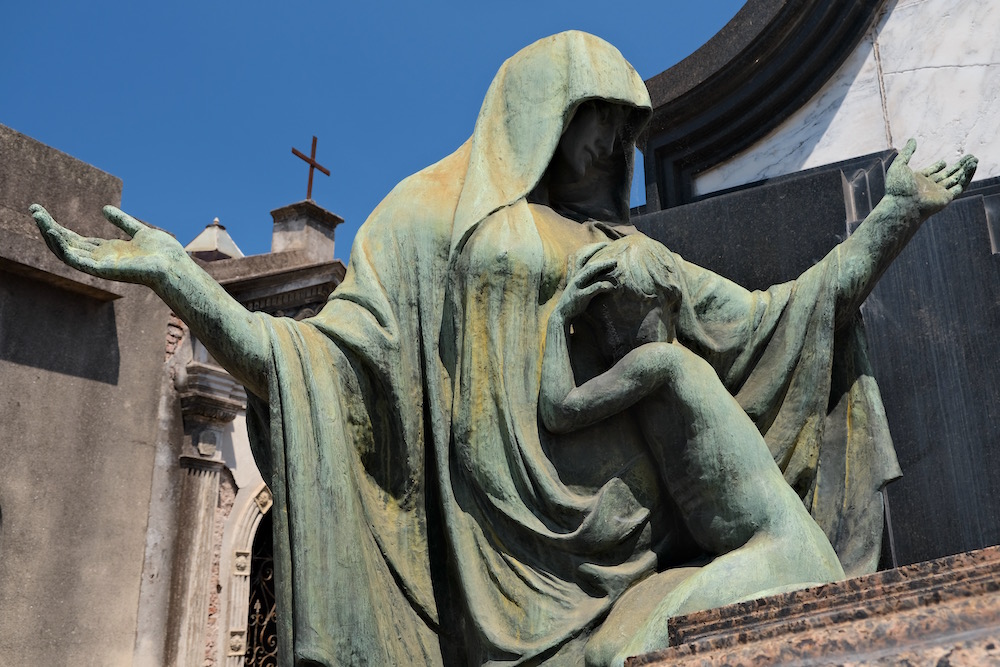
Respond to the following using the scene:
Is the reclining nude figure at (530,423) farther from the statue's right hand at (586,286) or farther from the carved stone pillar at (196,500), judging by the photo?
the carved stone pillar at (196,500)

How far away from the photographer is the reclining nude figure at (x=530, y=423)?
9.75 ft

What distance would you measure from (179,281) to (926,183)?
209 centimetres

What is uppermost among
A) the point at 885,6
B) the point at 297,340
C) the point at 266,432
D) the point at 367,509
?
the point at 885,6

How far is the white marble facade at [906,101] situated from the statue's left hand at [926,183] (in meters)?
1.36

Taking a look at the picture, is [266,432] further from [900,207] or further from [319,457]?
[900,207]

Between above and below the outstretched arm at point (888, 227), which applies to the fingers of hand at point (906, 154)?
above

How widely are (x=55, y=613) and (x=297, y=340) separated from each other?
7264 mm

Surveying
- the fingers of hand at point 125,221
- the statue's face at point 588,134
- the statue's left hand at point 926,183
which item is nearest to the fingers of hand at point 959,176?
the statue's left hand at point 926,183

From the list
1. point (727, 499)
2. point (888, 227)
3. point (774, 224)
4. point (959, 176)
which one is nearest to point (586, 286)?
point (727, 499)

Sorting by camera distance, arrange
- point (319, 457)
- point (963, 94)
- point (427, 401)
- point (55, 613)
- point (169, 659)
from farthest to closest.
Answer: point (169, 659) → point (55, 613) → point (963, 94) → point (427, 401) → point (319, 457)

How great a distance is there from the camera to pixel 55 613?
31.0 ft

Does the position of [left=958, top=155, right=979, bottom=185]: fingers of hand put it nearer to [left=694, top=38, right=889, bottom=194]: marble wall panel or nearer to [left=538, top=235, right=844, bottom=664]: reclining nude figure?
[left=538, top=235, right=844, bottom=664]: reclining nude figure

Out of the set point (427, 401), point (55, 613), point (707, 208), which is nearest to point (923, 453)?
point (707, 208)

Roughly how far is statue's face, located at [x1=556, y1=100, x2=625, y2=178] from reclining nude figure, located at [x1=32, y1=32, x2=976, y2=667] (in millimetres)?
85
